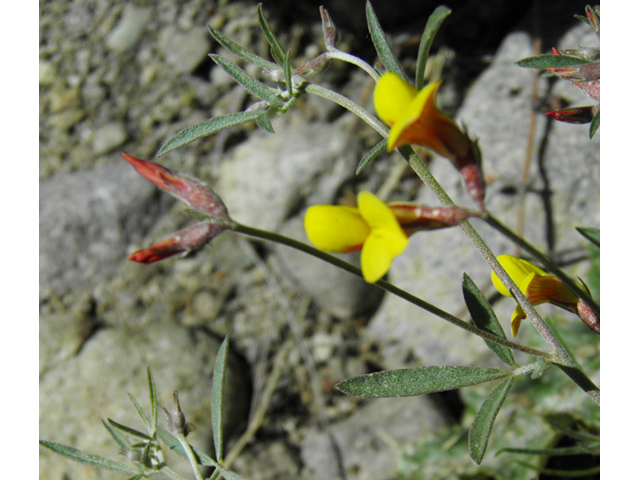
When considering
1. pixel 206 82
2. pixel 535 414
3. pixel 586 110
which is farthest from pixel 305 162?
pixel 586 110

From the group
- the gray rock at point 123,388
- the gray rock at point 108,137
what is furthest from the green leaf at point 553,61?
the gray rock at point 108,137

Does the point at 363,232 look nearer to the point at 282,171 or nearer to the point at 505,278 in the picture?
the point at 505,278

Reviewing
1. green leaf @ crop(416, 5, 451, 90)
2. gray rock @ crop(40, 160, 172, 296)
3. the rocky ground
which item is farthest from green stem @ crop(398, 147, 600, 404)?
gray rock @ crop(40, 160, 172, 296)

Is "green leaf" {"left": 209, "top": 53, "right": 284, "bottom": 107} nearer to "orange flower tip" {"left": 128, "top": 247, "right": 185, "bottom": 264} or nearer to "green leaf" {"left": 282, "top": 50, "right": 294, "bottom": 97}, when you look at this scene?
"green leaf" {"left": 282, "top": 50, "right": 294, "bottom": 97}

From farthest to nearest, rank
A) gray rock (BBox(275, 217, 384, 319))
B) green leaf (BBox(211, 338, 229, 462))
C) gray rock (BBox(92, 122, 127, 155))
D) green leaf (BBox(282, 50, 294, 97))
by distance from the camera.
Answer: gray rock (BBox(92, 122, 127, 155)) → gray rock (BBox(275, 217, 384, 319)) → green leaf (BBox(211, 338, 229, 462)) → green leaf (BBox(282, 50, 294, 97))

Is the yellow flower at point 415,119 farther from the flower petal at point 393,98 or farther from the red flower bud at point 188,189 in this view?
the red flower bud at point 188,189

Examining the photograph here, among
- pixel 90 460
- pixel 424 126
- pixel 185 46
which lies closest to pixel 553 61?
pixel 424 126
